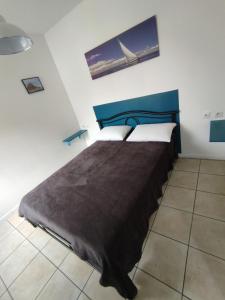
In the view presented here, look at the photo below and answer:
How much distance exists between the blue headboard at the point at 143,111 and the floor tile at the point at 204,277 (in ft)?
5.35

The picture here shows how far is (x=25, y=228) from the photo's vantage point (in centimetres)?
221

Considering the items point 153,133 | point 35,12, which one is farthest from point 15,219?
point 35,12

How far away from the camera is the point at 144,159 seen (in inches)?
73.7

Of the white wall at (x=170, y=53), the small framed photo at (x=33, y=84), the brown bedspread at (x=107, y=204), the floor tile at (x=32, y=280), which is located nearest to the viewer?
the brown bedspread at (x=107, y=204)

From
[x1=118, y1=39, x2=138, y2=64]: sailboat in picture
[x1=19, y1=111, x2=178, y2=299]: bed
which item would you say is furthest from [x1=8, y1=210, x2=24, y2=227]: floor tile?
[x1=118, y1=39, x2=138, y2=64]: sailboat in picture

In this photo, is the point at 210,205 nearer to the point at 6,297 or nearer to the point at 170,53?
the point at 170,53

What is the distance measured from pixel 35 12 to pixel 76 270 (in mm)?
3278

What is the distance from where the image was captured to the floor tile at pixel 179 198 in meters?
1.81

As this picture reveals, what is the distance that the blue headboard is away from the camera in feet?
7.52

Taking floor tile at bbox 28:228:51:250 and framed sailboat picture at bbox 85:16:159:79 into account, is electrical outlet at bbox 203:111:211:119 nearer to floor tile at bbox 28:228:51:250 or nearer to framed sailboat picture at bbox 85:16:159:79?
framed sailboat picture at bbox 85:16:159:79

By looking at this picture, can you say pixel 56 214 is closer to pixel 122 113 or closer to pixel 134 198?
pixel 134 198

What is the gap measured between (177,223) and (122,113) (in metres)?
1.94

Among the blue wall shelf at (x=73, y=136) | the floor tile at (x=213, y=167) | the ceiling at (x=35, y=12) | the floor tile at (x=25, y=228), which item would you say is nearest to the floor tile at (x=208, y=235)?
the floor tile at (x=213, y=167)

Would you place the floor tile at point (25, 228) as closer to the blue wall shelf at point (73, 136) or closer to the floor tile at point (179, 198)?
the blue wall shelf at point (73, 136)
